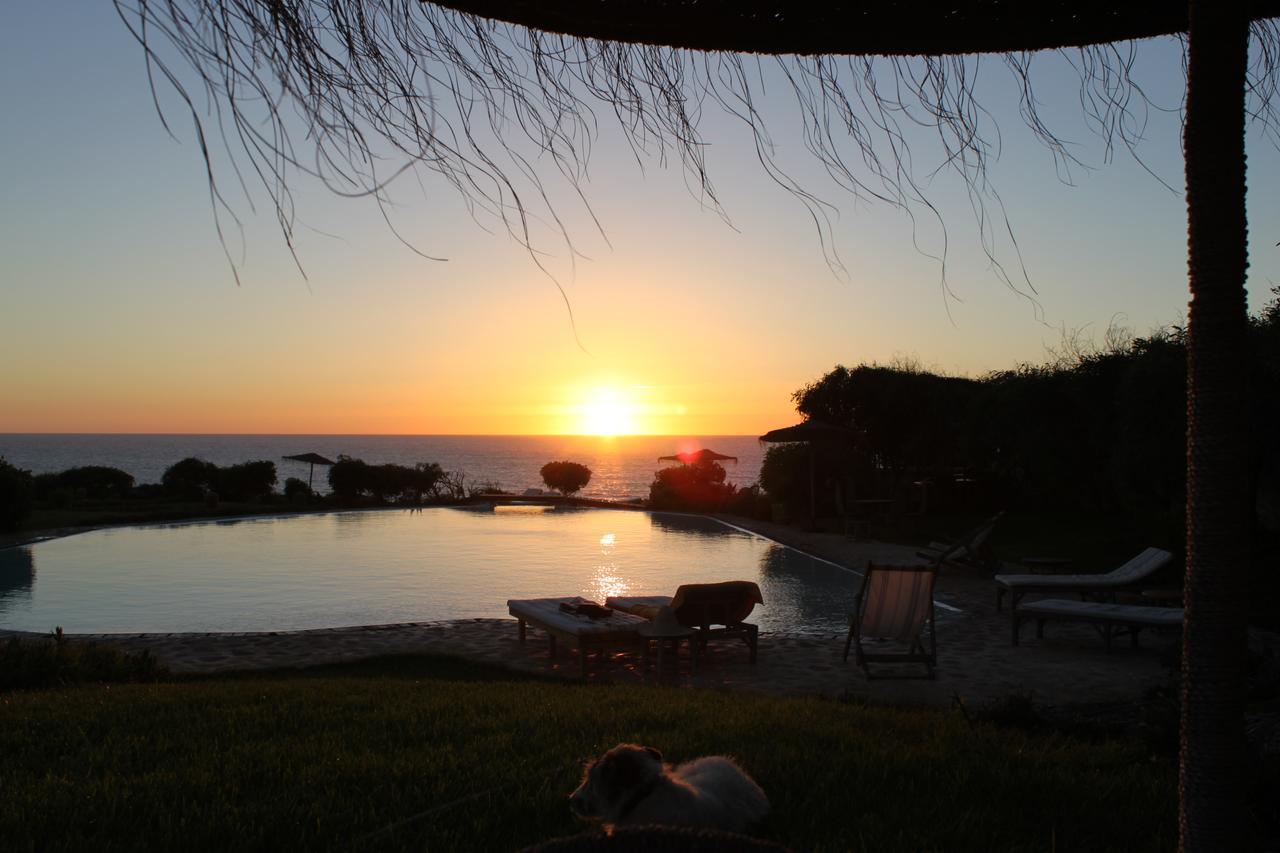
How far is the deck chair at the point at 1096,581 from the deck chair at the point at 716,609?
276cm

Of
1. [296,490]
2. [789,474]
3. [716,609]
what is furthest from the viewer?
[296,490]

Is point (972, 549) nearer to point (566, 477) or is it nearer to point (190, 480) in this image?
point (566, 477)

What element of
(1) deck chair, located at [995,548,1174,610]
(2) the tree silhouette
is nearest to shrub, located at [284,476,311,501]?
(1) deck chair, located at [995,548,1174,610]

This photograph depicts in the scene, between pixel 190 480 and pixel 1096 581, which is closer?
pixel 1096 581

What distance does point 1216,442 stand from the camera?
4.45 ft

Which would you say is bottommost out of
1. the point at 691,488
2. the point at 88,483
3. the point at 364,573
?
the point at 364,573

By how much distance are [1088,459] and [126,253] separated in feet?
53.6

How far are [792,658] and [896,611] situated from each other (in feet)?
3.57

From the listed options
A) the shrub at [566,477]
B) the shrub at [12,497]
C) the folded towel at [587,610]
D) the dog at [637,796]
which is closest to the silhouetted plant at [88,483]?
the shrub at [12,497]

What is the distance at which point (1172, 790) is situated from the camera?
120 inches

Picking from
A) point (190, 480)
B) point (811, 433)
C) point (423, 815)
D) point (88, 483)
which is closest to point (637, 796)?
point (423, 815)

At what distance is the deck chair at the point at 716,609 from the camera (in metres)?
7.16

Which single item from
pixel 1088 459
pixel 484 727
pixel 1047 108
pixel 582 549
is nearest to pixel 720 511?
pixel 582 549

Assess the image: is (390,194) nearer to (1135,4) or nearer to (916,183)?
(916,183)
